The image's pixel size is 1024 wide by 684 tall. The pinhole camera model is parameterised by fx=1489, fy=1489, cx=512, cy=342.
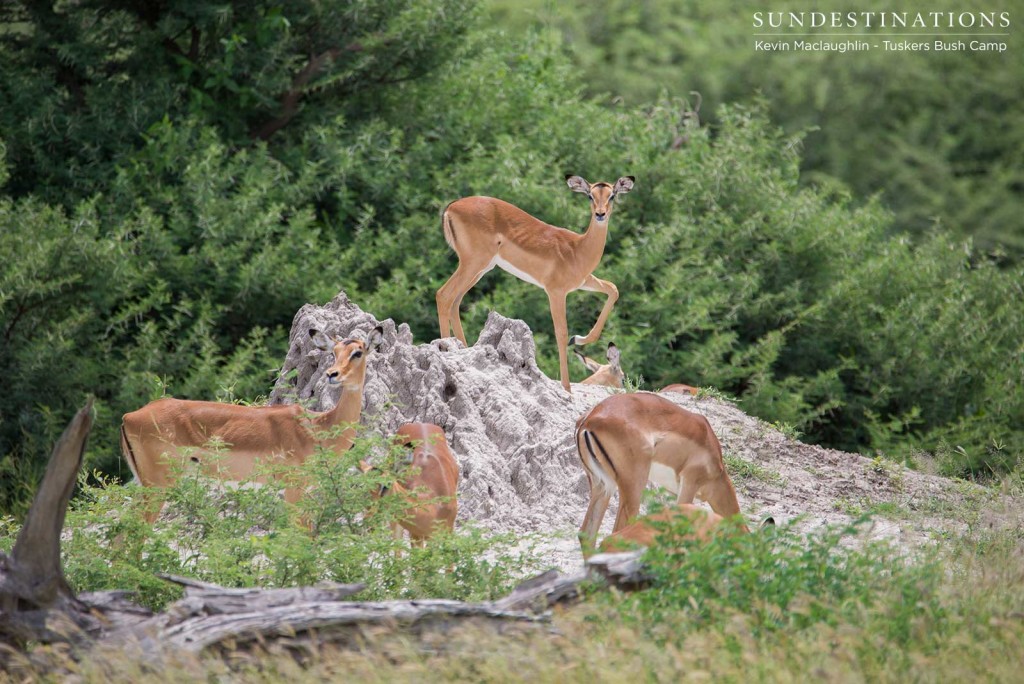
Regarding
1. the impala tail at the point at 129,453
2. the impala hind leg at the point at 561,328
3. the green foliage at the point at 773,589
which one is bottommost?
the impala hind leg at the point at 561,328

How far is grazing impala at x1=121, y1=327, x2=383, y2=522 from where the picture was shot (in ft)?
25.3

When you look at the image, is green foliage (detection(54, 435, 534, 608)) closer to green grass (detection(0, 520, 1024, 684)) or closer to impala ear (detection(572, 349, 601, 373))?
green grass (detection(0, 520, 1024, 684))

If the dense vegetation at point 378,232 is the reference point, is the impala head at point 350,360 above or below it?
above

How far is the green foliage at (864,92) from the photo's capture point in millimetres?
23891

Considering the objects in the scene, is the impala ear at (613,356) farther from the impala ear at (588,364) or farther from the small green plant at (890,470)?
the small green plant at (890,470)

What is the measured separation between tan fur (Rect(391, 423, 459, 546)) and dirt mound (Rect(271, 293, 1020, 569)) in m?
0.47

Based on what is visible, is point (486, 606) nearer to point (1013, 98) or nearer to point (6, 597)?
point (6, 597)

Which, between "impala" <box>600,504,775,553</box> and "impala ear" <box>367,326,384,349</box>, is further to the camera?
"impala ear" <box>367,326,384,349</box>

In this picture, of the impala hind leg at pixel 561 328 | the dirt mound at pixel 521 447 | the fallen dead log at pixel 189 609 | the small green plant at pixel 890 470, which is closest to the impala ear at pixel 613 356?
the dirt mound at pixel 521 447

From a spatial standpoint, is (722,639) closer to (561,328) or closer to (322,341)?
(322,341)

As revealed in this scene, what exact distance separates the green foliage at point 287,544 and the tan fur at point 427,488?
0.09 m

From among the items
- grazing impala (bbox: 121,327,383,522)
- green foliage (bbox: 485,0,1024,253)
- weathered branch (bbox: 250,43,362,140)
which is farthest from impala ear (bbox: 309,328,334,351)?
green foliage (bbox: 485,0,1024,253)

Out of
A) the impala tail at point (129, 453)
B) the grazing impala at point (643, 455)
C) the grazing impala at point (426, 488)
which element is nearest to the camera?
the grazing impala at point (426, 488)

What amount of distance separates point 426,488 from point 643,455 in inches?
41.9
